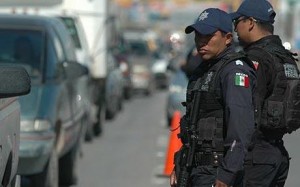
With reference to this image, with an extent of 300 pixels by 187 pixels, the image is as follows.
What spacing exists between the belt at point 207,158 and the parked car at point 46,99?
408cm

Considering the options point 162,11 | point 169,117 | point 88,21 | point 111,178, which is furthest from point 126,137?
point 162,11

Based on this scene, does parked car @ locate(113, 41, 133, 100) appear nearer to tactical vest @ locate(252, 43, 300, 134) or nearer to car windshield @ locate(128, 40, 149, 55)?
car windshield @ locate(128, 40, 149, 55)

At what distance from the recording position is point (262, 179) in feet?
21.0

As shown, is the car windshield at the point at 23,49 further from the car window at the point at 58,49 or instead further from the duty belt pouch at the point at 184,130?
the duty belt pouch at the point at 184,130

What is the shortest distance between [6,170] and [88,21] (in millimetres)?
14607

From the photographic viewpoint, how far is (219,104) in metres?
5.98

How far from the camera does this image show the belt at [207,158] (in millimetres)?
5984

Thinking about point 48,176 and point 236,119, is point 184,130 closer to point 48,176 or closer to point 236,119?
point 236,119

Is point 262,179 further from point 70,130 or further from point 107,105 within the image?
point 107,105

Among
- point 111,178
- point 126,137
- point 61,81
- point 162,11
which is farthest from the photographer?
point 162,11

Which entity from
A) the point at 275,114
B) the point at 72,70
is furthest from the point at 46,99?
the point at 275,114

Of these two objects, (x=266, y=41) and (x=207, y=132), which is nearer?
(x=207, y=132)

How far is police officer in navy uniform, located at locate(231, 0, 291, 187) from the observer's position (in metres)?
6.39

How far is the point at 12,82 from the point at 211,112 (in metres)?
1.17
